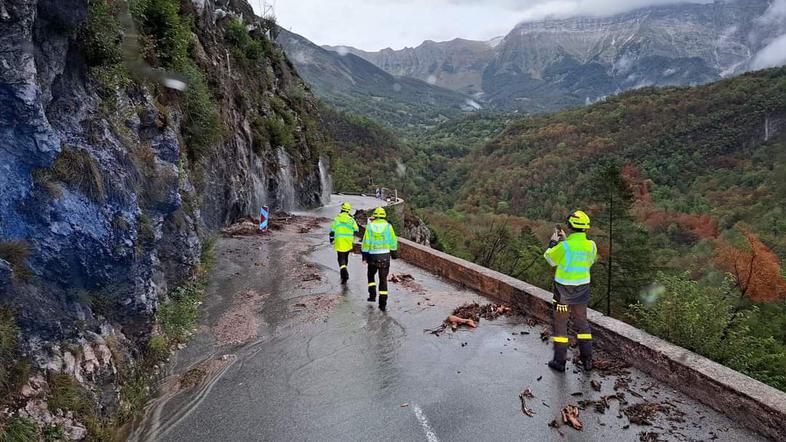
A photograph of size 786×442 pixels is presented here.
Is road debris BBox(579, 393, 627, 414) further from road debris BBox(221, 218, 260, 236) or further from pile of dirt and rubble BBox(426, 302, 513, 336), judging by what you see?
road debris BBox(221, 218, 260, 236)

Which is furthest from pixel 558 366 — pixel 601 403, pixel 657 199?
pixel 657 199

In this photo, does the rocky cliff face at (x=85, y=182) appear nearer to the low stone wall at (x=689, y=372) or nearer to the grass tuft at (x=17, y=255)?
the grass tuft at (x=17, y=255)

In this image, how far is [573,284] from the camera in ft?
18.6

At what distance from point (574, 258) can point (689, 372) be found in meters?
1.65

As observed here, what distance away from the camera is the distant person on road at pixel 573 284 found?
558cm

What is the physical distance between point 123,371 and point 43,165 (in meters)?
2.41

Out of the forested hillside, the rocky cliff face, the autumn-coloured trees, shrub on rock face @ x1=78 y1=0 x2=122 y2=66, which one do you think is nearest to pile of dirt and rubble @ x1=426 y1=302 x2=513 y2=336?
the forested hillside

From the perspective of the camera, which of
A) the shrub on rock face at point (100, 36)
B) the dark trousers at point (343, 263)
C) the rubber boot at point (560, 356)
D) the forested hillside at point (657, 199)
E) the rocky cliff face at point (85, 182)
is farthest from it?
the forested hillside at point (657, 199)

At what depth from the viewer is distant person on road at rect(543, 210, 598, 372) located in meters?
5.58

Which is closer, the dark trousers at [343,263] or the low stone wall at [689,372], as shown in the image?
the low stone wall at [689,372]

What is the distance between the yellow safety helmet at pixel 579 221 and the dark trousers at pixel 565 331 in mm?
880

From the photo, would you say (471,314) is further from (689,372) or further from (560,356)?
(689,372)

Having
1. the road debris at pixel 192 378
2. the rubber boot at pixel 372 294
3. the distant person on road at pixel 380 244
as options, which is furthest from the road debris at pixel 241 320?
the distant person on road at pixel 380 244

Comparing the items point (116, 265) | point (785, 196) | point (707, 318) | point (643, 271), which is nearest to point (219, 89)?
point (116, 265)
